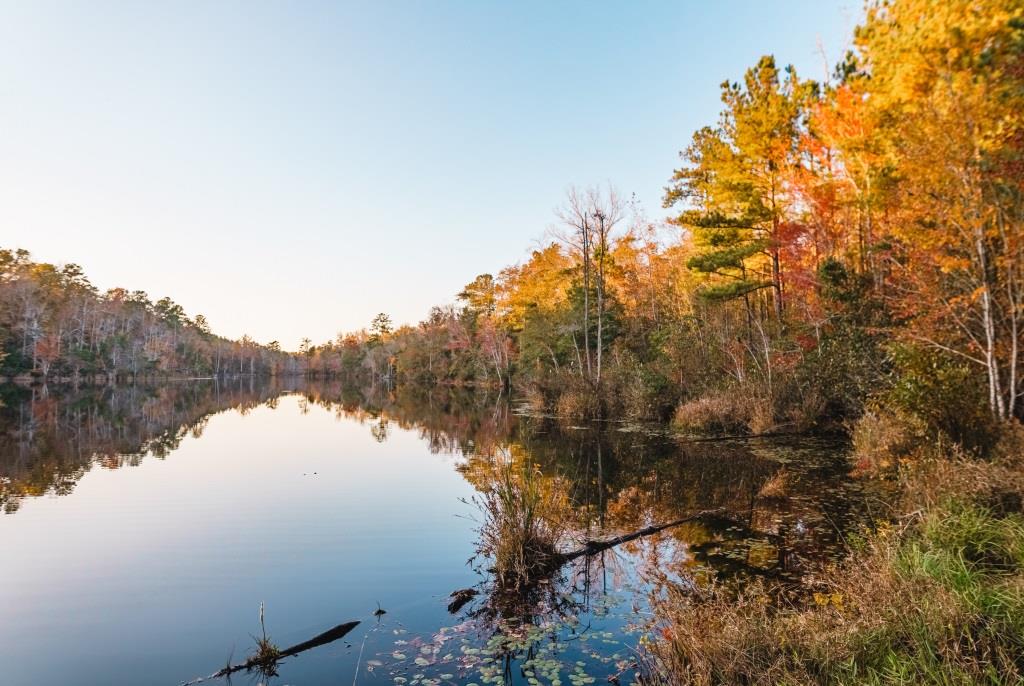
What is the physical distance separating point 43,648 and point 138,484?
930 cm

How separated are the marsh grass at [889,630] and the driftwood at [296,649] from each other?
3.31m

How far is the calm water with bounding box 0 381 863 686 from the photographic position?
217 inches

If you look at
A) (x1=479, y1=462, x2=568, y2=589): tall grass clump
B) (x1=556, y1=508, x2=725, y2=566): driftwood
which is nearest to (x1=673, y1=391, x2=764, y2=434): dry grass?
(x1=556, y1=508, x2=725, y2=566): driftwood

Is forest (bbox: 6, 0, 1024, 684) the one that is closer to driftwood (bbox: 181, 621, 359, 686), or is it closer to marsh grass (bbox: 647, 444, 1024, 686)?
marsh grass (bbox: 647, 444, 1024, 686)

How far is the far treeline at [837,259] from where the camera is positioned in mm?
10195

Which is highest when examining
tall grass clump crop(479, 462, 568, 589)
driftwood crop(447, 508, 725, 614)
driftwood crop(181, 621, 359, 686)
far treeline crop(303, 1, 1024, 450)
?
far treeline crop(303, 1, 1024, 450)

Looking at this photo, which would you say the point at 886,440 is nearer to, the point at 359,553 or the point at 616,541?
the point at 616,541

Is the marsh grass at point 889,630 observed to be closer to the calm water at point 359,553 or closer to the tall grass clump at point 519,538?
the calm water at point 359,553

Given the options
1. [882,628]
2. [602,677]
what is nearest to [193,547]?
[602,677]

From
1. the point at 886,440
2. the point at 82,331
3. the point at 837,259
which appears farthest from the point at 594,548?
the point at 82,331

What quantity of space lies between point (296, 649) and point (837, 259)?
20.1 metres

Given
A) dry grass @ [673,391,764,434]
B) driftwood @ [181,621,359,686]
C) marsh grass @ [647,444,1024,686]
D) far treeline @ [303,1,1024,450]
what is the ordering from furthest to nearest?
dry grass @ [673,391,764,434], far treeline @ [303,1,1024,450], driftwood @ [181,621,359,686], marsh grass @ [647,444,1024,686]

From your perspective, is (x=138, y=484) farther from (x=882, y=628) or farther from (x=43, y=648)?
(x=882, y=628)

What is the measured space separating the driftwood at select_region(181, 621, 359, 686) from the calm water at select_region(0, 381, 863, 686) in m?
0.12
